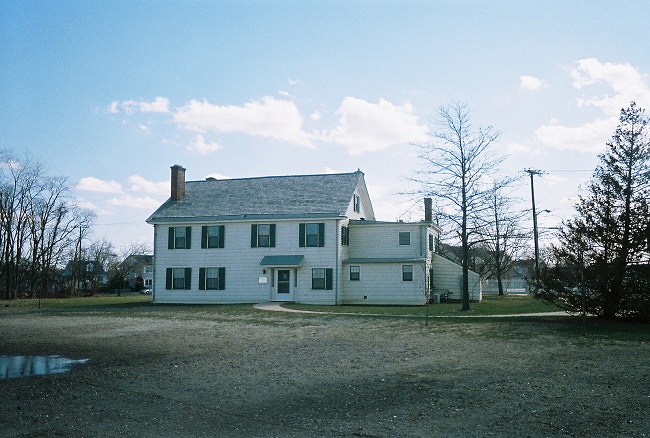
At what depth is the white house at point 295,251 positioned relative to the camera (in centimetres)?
3272

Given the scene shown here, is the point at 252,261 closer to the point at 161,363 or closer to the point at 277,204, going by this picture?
the point at 277,204

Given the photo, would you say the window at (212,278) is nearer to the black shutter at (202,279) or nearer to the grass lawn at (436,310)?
the black shutter at (202,279)

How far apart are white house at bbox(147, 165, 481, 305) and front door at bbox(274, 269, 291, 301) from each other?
0.19ft

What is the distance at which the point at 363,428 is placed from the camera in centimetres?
698

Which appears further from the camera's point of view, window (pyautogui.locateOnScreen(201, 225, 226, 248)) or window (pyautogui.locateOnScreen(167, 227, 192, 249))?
window (pyautogui.locateOnScreen(167, 227, 192, 249))

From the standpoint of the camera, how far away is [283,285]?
3341 centimetres

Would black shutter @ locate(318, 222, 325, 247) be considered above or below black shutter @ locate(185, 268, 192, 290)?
above

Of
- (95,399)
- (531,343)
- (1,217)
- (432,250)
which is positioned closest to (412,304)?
(432,250)

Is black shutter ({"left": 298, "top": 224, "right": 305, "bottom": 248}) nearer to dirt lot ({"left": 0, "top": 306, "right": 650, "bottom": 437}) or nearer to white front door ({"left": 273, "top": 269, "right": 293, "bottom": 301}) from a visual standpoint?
white front door ({"left": 273, "top": 269, "right": 293, "bottom": 301})

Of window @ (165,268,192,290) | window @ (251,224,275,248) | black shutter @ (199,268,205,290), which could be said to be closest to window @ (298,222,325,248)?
A: window @ (251,224,275,248)

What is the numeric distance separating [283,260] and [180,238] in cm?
693

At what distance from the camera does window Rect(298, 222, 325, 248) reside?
32844mm

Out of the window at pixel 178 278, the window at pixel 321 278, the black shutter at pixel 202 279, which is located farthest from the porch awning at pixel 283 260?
the window at pixel 178 278

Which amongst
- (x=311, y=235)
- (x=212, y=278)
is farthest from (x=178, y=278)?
(x=311, y=235)
